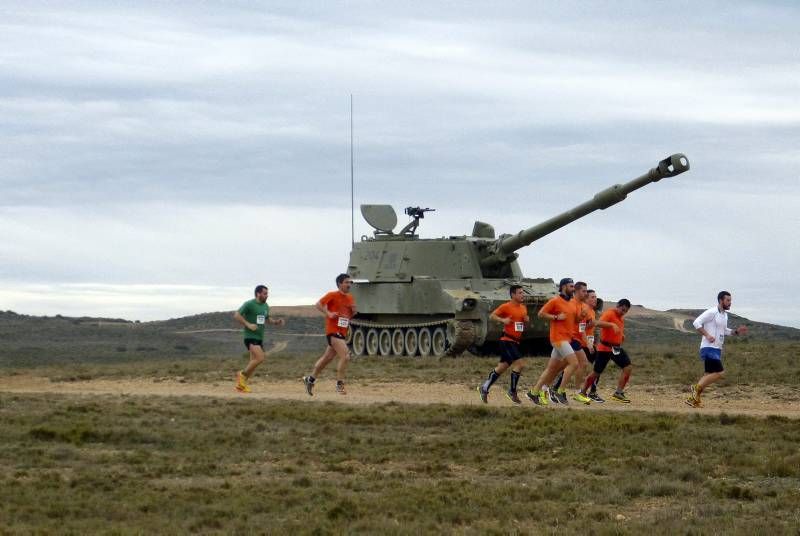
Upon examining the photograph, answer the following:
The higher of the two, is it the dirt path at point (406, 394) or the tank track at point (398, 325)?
the tank track at point (398, 325)

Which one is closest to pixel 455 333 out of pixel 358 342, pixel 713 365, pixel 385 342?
pixel 385 342

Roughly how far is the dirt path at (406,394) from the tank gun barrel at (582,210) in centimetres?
737

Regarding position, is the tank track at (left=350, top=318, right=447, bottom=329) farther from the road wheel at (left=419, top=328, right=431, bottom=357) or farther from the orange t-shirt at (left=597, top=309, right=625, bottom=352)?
the orange t-shirt at (left=597, top=309, right=625, bottom=352)

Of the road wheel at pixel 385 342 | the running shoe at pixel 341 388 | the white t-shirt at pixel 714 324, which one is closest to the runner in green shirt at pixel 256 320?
the running shoe at pixel 341 388

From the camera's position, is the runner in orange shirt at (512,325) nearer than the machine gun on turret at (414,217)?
Yes

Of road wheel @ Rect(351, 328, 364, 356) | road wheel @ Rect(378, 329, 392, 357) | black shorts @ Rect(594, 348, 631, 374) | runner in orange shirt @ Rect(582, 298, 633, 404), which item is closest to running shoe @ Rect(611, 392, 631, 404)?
runner in orange shirt @ Rect(582, 298, 633, 404)

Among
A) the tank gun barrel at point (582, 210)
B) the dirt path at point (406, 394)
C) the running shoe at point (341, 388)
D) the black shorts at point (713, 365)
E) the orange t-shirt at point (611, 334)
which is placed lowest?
the dirt path at point (406, 394)

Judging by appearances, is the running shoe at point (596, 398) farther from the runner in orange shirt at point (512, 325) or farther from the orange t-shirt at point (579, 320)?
the runner in orange shirt at point (512, 325)

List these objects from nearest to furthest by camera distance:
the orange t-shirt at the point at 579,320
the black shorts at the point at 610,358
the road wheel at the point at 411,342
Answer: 1. the orange t-shirt at the point at 579,320
2. the black shorts at the point at 610,358
3. the road wheel at the point at 411,342

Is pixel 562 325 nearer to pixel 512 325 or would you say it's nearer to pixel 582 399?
pixel 512 325

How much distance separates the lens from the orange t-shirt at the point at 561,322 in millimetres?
21812

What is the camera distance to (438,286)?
39.6 m

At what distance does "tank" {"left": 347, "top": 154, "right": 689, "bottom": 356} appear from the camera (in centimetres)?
3850

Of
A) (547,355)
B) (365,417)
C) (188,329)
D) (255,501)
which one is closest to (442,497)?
(255,501)
